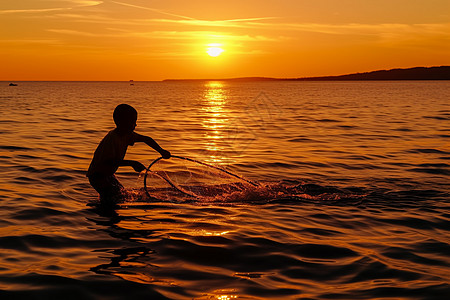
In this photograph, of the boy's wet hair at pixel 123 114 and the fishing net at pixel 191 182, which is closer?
the boy's wet hair at pixel 123 114

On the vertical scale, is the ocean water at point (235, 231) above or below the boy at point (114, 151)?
below

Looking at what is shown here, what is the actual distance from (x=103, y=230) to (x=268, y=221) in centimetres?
281

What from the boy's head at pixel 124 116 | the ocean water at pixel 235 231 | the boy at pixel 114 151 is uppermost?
the boy's head at pixel 124 116

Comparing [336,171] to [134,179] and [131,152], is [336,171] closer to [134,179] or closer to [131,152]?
[134,179]

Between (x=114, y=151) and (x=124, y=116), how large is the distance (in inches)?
26.6

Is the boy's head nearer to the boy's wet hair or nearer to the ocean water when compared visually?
the boy's wet hair

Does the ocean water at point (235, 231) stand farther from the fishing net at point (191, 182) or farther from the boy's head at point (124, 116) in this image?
the boy's head at point (124, 116)

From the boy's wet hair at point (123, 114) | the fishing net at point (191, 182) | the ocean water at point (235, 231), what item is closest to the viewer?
the ocean water at point (235, 231)

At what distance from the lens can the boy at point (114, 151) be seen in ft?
29.1

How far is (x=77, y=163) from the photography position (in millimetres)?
14641

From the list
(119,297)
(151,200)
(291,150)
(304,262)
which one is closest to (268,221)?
(304,262)

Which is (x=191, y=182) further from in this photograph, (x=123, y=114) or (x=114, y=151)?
(x=123, y=114)

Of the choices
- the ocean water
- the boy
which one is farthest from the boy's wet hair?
the ocean water

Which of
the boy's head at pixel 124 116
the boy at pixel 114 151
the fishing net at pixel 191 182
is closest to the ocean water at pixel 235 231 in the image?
the fishing net at pixel 191 182
